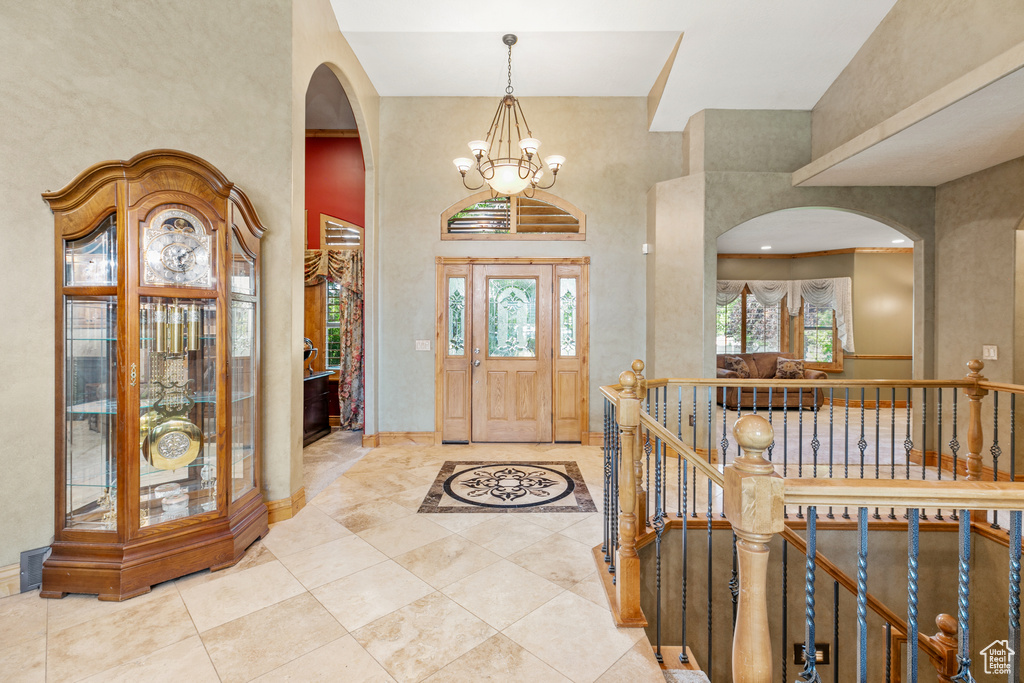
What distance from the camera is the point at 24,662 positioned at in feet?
5.88

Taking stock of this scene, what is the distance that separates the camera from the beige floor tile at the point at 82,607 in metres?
2.04

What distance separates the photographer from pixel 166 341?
2467 millimetres

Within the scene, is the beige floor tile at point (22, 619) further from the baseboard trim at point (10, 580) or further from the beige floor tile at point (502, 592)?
the beige floor tile at point (502, 592)

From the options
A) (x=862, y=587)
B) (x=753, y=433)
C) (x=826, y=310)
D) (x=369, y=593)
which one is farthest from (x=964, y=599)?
(x=826, y=310)

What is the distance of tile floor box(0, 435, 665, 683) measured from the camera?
5.79ft

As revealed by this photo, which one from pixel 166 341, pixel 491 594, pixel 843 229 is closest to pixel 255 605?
pixel 491 594

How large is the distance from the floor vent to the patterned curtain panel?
332 centimetres

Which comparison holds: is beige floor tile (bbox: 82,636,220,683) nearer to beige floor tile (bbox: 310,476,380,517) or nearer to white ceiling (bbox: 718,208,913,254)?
beige floor tile (bbox: 310,476,380,517)

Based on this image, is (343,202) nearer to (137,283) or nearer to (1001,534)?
(137,283)

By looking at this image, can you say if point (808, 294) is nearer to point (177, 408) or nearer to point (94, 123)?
point (177, 408)

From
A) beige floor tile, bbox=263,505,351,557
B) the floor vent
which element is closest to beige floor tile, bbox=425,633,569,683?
beige floor tile, bbox=263,505,351,557

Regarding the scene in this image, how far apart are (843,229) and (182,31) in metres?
7.99

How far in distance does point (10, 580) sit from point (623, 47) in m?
5.80

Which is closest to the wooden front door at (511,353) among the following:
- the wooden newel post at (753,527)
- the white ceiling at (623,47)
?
the white ceiling at (623,47)
